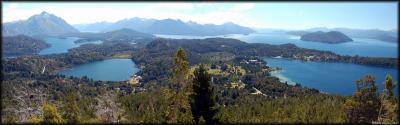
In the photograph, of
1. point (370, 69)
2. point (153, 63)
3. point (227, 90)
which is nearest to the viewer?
point (227, 90)

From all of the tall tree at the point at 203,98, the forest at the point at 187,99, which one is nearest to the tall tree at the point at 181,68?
the forest at the point at 187,99

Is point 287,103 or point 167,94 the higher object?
point 167,94

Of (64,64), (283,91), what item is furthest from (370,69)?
(64,64)

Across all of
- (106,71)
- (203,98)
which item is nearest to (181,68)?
(203,98)

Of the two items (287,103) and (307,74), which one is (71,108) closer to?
(287,103)

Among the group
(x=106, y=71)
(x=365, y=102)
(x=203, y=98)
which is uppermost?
(x=203, y=98)

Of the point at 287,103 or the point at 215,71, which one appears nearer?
the point at 287,103

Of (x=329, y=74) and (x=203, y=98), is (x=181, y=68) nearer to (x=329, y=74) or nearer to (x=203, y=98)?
(x=203, y=98)
